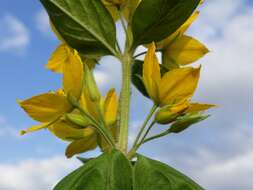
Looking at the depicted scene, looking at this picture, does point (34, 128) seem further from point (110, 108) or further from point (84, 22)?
point (84, 22)

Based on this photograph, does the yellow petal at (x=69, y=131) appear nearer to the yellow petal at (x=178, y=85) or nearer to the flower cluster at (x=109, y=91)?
the flower cluster at (x=109, y=91)

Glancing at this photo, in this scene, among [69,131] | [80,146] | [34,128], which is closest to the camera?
[34,128]

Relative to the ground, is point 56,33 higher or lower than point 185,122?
higher

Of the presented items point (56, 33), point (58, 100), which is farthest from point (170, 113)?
point (56, 33)

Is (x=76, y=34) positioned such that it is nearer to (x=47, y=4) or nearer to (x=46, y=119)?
(x=47, y=4)

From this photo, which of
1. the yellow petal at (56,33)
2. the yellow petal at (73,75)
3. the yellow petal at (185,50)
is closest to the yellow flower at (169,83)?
the yellow petal at (73,75)

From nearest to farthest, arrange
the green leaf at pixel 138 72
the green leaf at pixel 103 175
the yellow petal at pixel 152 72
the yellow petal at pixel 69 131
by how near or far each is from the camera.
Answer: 1. the green leaf at pixel 103 175
2. the yellow petal at pixel 152 72
3. the yellow petal at pixel 69 131
4. the green leaf at pixel 138 72

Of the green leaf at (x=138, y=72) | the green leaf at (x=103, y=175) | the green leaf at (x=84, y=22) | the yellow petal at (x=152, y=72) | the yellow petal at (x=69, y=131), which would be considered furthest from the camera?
the green leaf at (x=138, y=72)

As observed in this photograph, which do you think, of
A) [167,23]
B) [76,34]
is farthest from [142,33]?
[76,34]
